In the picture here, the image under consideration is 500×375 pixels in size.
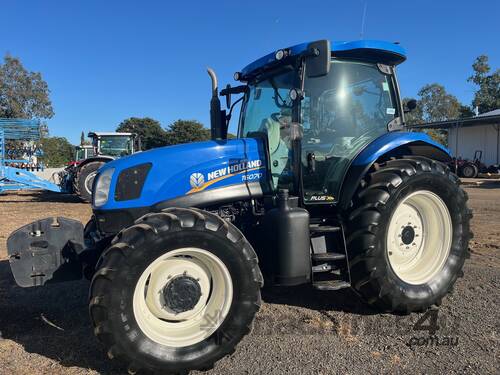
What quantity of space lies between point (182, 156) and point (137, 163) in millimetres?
379

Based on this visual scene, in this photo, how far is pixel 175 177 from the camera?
3656 mm

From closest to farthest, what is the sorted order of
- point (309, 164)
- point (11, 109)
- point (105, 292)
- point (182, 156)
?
point (105, 292), point (182, 156), point (309, 164), point (11, 109)

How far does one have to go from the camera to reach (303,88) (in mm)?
3908

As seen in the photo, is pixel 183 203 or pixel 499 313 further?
pixel 499 313

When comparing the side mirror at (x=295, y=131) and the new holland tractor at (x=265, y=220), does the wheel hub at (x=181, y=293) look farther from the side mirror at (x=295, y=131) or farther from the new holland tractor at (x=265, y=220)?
the side mirror at (x=295, y=131)

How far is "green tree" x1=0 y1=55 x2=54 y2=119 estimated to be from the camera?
3117cm

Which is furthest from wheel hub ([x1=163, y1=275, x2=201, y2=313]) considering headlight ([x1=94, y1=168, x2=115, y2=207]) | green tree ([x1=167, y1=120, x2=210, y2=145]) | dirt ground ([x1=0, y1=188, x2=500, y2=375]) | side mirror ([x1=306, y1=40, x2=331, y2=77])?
green tree ([x1=167, y1=120, x2=210, y2=145])

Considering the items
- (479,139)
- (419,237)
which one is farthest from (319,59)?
(479,139)

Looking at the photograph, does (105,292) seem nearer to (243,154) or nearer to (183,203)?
(183,203)

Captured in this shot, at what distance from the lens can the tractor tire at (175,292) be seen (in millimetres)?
2873

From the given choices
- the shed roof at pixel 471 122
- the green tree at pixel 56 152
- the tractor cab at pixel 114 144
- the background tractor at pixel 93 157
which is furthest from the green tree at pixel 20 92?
the shed roof at pixel 471 122

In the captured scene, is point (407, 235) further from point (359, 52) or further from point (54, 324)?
point (54, 324)

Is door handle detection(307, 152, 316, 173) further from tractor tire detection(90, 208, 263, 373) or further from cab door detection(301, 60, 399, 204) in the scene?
tractor tire detection(90, 208, 263, 373)

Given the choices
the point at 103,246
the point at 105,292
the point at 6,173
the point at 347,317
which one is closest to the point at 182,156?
the point at 103,246
